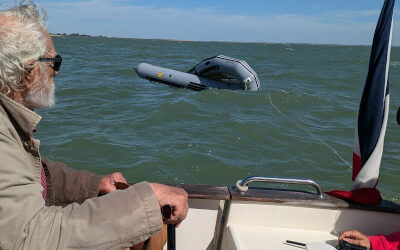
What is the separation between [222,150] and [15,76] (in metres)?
5.13

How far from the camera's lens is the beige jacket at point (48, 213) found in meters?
1.01

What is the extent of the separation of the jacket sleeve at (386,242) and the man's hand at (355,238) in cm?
3

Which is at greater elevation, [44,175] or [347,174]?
[44,175]

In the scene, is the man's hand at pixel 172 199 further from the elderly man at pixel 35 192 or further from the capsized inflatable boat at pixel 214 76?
the capsized inflatable boat at pixel 214 76

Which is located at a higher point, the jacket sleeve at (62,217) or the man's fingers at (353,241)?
the jacket sleeve at (62,217)

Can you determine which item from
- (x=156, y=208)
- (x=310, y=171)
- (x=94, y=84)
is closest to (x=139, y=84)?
(x=94, y=84)

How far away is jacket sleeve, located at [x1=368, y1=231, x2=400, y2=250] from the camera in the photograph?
6.04 ft

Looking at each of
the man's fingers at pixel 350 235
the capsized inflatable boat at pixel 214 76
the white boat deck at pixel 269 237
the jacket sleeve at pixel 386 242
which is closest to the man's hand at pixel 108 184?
the white boat deck at pixel 269 237

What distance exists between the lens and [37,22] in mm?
1264

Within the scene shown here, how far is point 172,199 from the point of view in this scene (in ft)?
4.55

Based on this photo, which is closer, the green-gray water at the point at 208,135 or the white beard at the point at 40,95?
the white beard at the point at 40,95

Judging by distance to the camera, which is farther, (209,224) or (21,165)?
(209,224)

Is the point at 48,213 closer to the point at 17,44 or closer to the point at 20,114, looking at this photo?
Answer: the point at 20,114

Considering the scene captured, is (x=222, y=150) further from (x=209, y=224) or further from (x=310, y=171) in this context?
(x=209, y=224)
